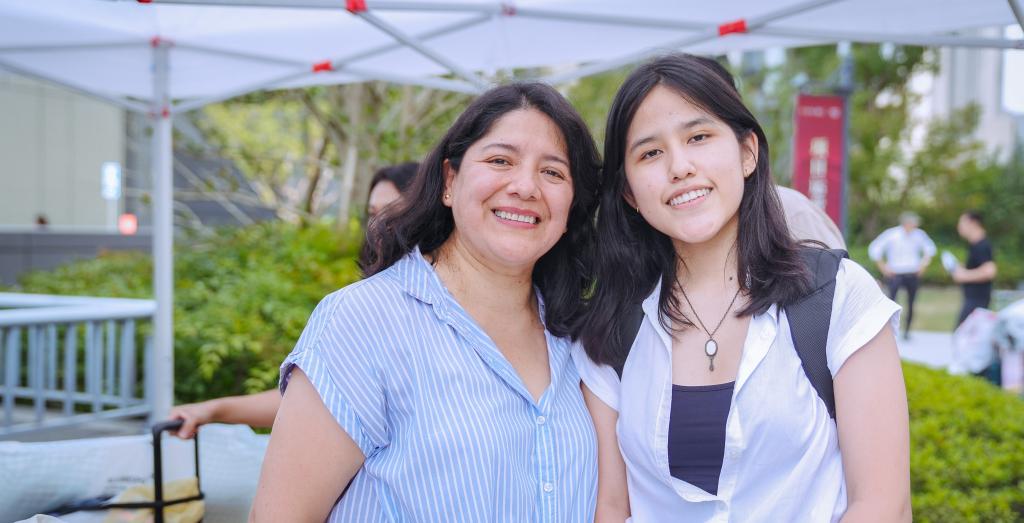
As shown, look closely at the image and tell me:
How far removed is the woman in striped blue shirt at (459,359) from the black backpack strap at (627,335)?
137 mm

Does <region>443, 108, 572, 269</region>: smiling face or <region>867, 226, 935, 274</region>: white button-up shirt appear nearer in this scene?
<region>443, 108, 572, 269</region>: smiling face

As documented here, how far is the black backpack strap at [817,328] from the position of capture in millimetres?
1779

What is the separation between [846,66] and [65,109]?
17313 mm

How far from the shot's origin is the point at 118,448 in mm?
2486

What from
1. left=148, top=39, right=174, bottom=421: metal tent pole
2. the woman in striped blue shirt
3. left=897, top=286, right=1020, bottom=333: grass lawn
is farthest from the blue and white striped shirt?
left=897, top=286, right=1020, bottom=333: grass lawn

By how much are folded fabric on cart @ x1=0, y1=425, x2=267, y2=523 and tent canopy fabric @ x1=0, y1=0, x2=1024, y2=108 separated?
1.86m

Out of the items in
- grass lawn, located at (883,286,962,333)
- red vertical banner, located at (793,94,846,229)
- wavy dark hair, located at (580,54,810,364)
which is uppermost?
red vertical banner, located at (793,94,846,229)

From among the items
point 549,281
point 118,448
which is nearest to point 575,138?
point 549,281

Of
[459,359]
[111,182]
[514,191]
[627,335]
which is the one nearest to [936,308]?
[111,182]

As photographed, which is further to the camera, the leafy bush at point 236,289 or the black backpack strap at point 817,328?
the leafy bush at point 236,289

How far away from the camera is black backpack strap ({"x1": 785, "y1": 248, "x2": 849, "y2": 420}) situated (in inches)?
70.1

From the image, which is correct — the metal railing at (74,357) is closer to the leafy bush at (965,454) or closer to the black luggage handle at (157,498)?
the black luggage handle at (157,498)

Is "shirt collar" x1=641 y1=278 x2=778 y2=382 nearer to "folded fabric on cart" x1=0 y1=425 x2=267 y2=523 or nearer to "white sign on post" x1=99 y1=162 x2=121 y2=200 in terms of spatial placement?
"folded fabric on cart" x1=0 y1=425 x2=267 y2=523

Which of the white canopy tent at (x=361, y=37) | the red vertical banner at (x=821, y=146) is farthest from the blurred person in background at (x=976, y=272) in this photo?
the white canopy tent at (x=361, y=37)
